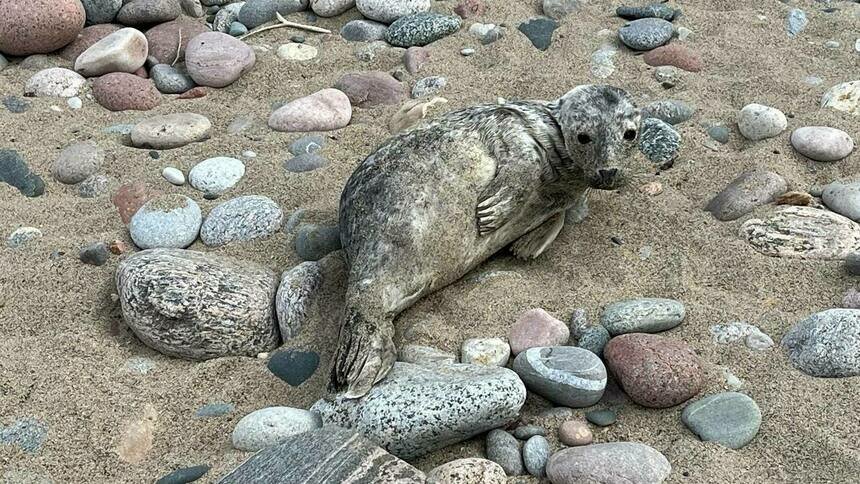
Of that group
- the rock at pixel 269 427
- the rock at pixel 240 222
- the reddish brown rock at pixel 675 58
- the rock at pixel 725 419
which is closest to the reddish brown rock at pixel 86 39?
the rock at pixel 240 222

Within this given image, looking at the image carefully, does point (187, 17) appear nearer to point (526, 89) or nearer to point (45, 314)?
point (526, 89)

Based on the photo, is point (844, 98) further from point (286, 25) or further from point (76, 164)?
point (76, 164)

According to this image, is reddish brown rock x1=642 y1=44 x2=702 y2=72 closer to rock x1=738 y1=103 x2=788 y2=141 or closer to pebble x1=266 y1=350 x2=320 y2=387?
rock x1=738 y1=103 x2=788 y2=141

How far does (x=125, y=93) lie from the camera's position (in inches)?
201

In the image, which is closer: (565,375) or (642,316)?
(565,375)

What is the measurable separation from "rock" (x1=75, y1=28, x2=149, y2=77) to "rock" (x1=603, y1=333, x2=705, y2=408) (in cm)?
347

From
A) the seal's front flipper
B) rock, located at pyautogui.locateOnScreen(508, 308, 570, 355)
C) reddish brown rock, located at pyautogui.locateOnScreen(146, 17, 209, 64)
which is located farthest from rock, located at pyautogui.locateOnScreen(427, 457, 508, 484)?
reddish brown rock, located at pyautogui.locateOnScreen(146, 17, 209, 64)

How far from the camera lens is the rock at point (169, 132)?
4707mm

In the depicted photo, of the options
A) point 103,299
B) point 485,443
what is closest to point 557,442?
point 485,443

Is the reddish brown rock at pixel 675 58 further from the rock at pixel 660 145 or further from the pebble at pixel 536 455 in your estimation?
the pebble at pixel 536 455

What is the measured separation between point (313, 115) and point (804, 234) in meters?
2.48

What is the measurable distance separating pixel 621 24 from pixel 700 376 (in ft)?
10.2

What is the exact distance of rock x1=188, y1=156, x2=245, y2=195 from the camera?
440cm

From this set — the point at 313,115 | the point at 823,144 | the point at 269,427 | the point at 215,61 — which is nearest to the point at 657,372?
the point at 269,427
